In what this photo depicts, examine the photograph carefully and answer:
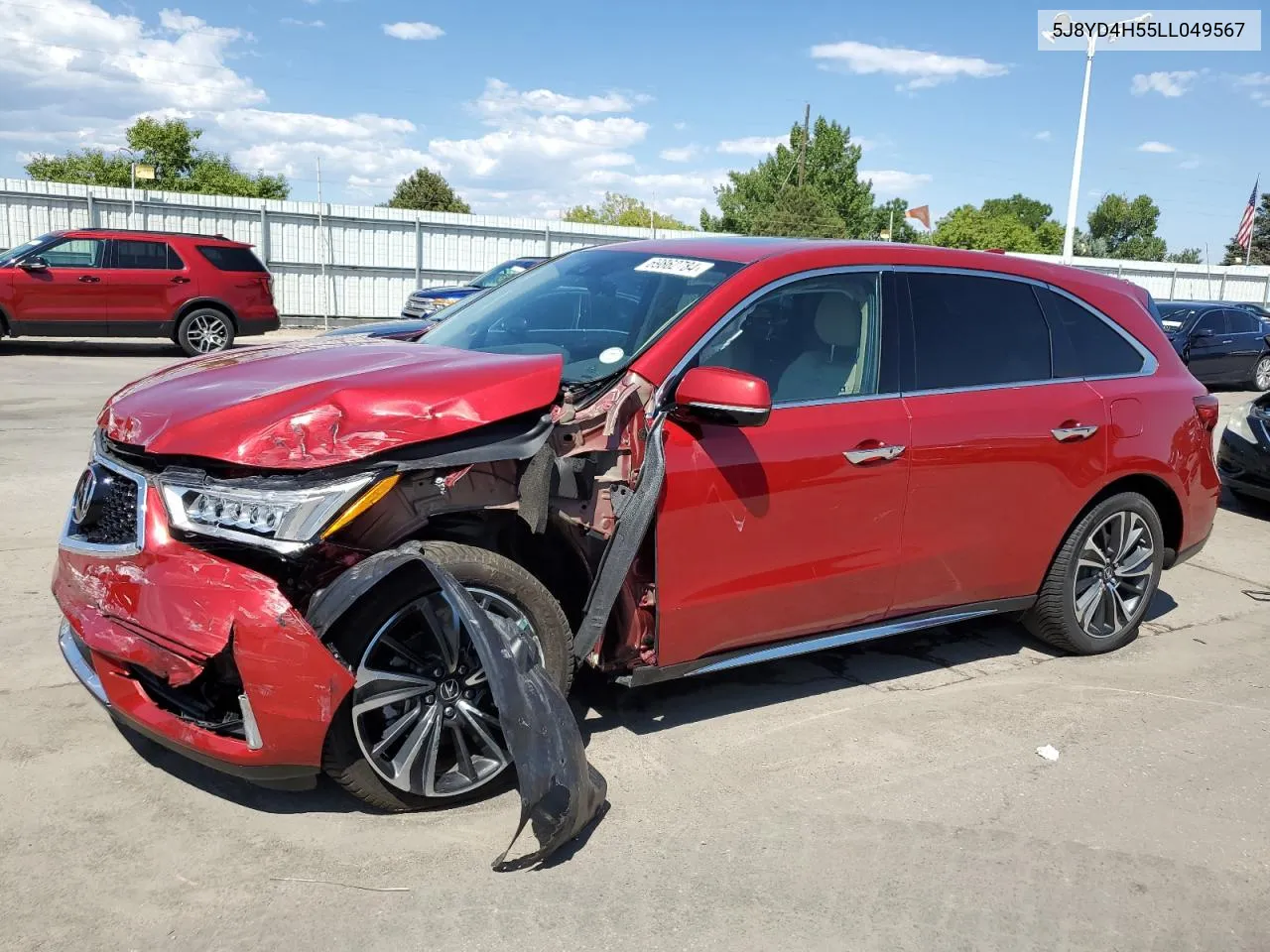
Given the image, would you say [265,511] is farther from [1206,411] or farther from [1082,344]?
[1206,411]

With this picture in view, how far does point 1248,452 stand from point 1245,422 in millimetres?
365

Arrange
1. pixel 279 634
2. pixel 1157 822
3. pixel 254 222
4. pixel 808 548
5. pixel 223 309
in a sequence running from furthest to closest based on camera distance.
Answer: pixel 254 222 < pixel 223 309 < pixel 808 548 < pixel 1157 822 < pixel 279 634

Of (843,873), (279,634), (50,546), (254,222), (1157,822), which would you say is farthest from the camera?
(254,222)

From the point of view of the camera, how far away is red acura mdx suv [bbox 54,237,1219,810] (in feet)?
9.96

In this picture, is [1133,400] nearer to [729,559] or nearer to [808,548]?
[808,548]

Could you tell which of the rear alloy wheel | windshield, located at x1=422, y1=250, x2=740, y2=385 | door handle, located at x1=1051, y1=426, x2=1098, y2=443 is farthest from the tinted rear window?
the rear alloy wheel

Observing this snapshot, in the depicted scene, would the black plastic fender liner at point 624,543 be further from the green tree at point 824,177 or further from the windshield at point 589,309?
the green tree at point 824,177

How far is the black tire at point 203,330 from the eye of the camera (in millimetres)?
16359

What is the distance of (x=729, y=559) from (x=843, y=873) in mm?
1087

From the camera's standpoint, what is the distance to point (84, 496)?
134 inches

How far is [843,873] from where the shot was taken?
10.5ft

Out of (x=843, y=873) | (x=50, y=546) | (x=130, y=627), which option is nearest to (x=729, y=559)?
(x=843, y=873)

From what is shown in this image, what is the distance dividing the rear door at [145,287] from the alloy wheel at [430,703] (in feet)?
48.4

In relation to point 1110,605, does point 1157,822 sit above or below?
below
